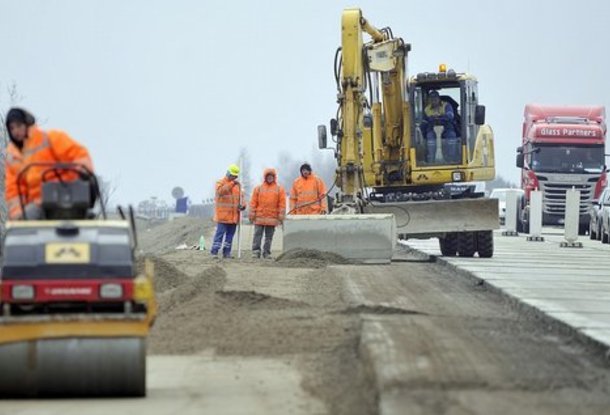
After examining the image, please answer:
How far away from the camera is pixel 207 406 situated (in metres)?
10.7

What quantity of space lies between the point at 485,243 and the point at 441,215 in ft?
4.16

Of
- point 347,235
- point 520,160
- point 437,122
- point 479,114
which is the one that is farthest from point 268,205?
point 520,160

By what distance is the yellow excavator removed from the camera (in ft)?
88.1

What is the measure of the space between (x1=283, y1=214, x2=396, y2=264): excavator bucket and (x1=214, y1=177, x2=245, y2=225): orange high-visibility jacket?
305 cm

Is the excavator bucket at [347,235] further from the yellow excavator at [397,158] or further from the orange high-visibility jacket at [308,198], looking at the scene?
Answer: the orange high-visibility jacket at [308,198]

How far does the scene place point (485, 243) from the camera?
95.9ft

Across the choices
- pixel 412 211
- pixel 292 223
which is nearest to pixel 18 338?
pixel 292 223

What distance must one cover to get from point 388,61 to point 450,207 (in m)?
3.12

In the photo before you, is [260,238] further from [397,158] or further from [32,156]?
[32,156]

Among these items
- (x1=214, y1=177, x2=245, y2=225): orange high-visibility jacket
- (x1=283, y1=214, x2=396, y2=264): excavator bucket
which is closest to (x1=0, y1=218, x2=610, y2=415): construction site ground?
(x1=283, y1=214, x2=396, y2=264): excavator bucket

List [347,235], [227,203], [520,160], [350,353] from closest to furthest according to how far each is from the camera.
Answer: [350,353] < [347,235] < [227,203] < [520,160]

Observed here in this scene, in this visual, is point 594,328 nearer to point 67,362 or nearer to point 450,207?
point 67,362

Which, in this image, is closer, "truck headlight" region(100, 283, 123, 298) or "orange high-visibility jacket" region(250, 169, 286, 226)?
"truck headlight" region(100, 283, 123, 298)

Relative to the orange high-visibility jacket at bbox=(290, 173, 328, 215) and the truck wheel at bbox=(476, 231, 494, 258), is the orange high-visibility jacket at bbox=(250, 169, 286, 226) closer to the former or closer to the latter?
the orange high-visibility jacket at bbox=(290, 173, 328, 215)
